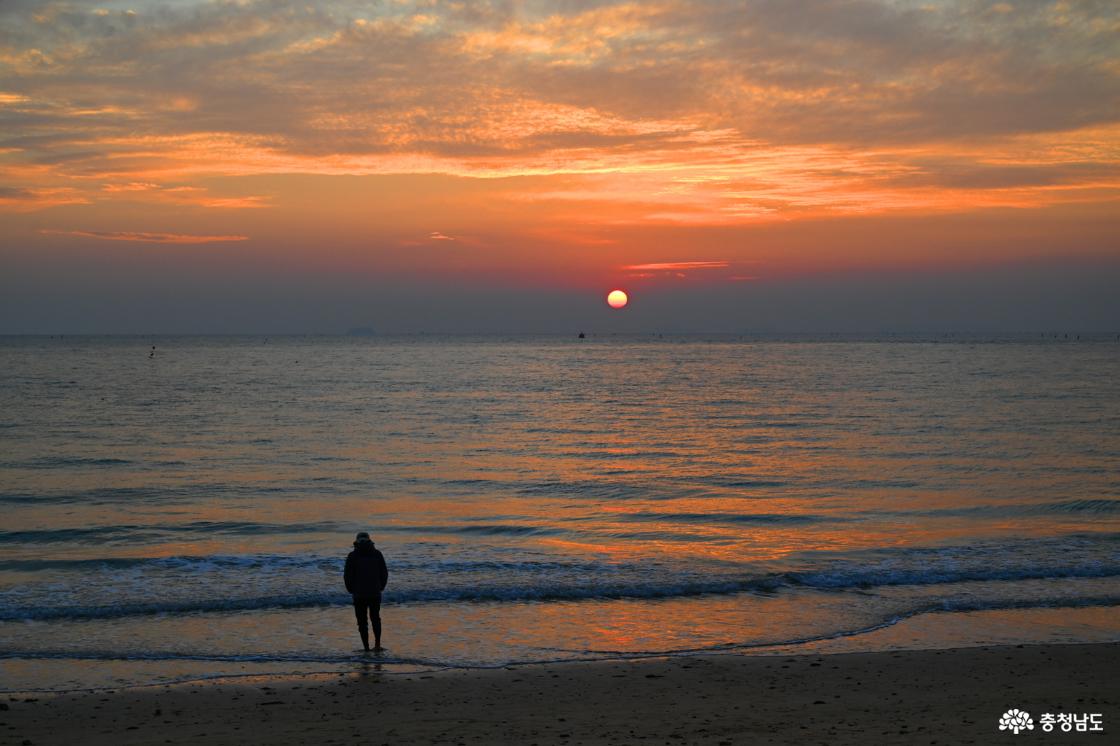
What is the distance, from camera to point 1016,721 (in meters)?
10.5

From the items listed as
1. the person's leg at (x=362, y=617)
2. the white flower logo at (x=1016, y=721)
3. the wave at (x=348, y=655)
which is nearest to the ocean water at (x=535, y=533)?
the wave at (x=348, y=655)

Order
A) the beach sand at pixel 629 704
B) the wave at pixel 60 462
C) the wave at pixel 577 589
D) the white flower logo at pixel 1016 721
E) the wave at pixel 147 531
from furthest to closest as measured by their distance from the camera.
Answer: the wave at pixel 60 462 < the wave at pixel 147 531 < the wave at pixel 577 589 < the white flower logo at pixel 1016 721 < the beach sand at pixel 629 704

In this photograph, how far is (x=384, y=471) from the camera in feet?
114

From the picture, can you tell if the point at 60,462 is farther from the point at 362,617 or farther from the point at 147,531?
the point at 362,617

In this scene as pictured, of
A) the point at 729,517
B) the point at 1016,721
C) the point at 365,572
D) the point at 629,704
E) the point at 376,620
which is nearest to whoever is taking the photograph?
the point at 1016,721

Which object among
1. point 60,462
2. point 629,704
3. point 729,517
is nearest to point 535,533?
point 729,517

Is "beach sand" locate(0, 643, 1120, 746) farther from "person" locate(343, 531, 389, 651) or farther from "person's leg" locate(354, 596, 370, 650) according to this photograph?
"person" locate(343, 531, 389, 651)

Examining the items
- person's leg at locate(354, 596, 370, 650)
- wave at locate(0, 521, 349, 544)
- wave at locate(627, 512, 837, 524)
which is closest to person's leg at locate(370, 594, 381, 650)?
person's leg at locate(354, 596, 370, 650)

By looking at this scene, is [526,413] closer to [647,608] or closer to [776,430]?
[776,430]

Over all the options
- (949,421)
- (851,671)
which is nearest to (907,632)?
(851,671)

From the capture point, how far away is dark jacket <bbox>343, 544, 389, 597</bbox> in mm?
13492

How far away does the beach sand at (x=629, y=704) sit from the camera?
10.1 metres

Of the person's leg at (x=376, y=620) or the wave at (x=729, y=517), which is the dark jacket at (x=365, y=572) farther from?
the wave at (x=729, y=517)

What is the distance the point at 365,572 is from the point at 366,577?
0.27 feet
